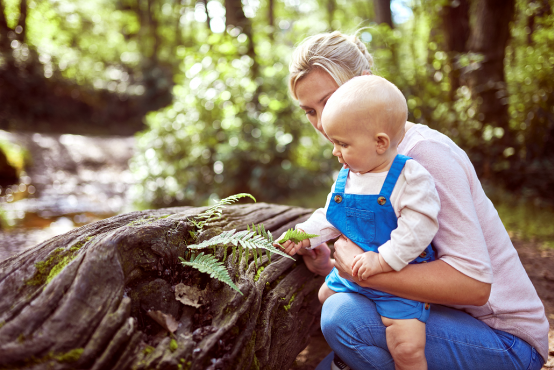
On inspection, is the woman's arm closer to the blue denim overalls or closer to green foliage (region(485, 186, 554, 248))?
the blue denim overalls

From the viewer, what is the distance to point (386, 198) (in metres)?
1.61

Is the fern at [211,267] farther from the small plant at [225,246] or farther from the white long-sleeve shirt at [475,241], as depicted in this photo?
the white long-sleeve shirt at [475,241]

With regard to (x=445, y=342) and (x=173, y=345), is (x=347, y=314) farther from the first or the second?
(x=173, y=345)

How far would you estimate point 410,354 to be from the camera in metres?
1.59

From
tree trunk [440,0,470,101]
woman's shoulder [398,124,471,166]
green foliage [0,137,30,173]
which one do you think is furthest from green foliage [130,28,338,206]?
woman's shoulder [398,124,471,166]

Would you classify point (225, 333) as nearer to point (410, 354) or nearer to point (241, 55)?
point (410, 354)

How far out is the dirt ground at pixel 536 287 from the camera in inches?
102

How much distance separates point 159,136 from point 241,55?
217 cm

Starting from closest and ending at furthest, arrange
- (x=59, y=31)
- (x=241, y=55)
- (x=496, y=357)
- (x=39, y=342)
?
(x=39, y=342)
(x=496, y=357)
(x=241, y=55)
(x=59, y=31)

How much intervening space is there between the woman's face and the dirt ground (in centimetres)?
169

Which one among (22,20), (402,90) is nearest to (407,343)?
(402,90)

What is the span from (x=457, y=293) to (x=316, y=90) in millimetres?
1271

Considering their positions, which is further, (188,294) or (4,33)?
(4,33)

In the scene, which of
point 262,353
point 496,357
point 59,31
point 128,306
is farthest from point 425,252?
point 59,31
